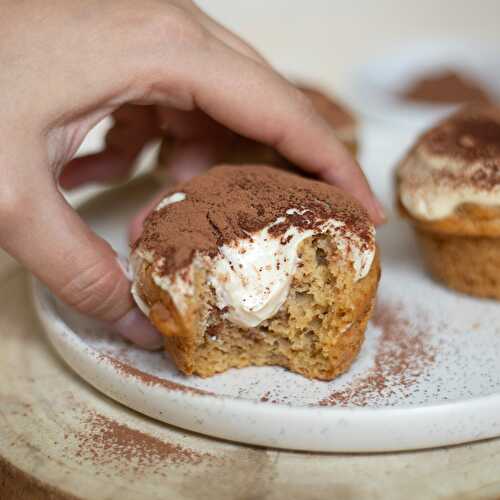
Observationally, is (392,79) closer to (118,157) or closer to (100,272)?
(118,157)

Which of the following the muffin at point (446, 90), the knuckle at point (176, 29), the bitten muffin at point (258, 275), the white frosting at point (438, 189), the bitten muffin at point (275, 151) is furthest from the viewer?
the muffin at point (446, 90)

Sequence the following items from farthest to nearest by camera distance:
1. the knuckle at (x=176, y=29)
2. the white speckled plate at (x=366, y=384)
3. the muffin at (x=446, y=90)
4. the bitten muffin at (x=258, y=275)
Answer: the muffin at (x=446, y=90), the knuckle at (x=176, y=29), the bitten muffin at (x=258, y=275), the white speckled plate at (x=366, y=384)

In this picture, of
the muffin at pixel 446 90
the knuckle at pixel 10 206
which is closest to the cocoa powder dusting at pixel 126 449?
the knuckle at pixel 10 206

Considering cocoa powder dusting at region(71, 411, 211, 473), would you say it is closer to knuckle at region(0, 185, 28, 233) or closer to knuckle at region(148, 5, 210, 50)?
knuckle at region(0, 185, 28, 233)

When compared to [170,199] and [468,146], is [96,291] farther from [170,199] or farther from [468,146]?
[468,146]

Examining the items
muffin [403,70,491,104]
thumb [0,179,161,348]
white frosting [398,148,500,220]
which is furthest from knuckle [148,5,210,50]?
muffin [403,70,491,104]

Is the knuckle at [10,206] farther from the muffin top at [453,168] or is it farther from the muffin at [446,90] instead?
the muffin at [446,90]

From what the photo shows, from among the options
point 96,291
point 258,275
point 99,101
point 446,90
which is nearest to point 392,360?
point 258,275
